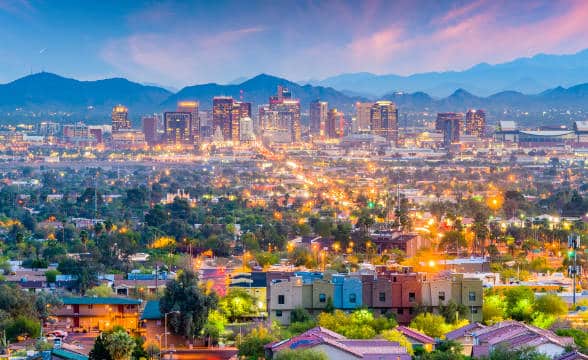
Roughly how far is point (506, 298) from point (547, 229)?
24343 millimetres

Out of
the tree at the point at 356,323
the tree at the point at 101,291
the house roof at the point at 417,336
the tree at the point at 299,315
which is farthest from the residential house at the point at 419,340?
the tree at the point at 101,291

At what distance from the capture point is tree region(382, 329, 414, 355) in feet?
81.7

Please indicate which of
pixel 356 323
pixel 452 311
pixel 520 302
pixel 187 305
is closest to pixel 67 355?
pixel 187 305

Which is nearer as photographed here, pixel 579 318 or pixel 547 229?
pixel 579 318

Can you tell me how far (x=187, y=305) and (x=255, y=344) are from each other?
397 cm

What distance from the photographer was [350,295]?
32000 mm

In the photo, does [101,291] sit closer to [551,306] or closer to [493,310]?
[493,310]

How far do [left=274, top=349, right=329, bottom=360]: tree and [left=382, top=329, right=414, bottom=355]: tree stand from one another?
8.86 ft

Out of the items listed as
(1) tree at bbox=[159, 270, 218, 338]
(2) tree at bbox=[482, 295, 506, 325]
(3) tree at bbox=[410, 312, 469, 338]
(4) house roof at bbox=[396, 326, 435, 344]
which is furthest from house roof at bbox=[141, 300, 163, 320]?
(2) tree at bbox=[482, 295, 506, 325]

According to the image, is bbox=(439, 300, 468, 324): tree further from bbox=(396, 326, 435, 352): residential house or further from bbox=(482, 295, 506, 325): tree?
bbox=(396, 326, 435, 352): residential house

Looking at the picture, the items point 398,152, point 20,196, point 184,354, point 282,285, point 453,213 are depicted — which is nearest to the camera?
point 184,354

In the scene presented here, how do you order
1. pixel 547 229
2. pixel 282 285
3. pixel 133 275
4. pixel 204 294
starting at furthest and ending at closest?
pixel 547 229 → pixel 133 275 → pixel 282 285 → pixel 204 294

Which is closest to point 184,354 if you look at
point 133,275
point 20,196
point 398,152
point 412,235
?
point 133,275

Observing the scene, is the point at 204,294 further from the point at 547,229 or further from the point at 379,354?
the point at 547,229
